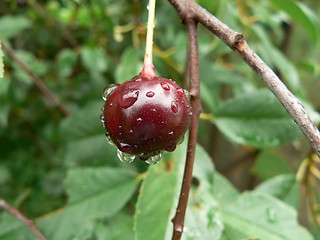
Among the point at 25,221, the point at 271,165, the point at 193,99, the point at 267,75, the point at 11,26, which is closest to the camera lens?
the point at 267,75

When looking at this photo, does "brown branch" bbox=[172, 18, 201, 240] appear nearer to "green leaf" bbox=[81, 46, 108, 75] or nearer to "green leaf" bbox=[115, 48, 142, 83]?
"green leaf" bbox=[115, 48, 142, 83]

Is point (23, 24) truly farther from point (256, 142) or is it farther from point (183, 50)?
point (256, 142)

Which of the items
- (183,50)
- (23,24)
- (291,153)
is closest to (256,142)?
(183,50)

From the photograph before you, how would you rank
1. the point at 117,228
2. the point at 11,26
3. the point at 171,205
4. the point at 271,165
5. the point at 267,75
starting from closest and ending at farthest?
the point at 267,75
the point at 171,205
the point at 117,228
the point at 11,26
the point at 271,165

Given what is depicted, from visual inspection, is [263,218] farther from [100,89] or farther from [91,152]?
[100,89]

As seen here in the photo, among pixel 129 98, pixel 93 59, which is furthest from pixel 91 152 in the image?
pixel 129 98

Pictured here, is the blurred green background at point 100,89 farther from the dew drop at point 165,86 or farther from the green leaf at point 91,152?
the dew drop at point 165,86

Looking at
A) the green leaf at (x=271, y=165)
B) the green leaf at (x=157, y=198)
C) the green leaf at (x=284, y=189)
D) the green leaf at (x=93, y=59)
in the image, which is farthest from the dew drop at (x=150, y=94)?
Answer: the green leaf at (x=271, y=165)

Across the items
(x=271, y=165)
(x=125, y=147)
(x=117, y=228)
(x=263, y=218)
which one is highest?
(x=125, y=147)
